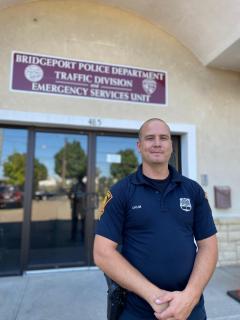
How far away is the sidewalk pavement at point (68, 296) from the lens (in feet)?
8.94

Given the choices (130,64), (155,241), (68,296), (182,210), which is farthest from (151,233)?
(130,64)

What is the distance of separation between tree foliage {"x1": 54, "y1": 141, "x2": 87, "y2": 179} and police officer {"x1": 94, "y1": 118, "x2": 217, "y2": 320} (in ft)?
8.86

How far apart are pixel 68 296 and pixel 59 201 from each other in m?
1.38

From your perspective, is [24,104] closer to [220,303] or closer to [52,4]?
[52,4]

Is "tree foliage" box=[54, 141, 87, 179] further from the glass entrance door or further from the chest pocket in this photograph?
the chest pocket

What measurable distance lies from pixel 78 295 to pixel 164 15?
13.5 ft

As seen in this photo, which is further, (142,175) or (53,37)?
(53,37)

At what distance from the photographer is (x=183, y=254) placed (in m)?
1.41

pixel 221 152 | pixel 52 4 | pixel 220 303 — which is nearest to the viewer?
pixel 220 303

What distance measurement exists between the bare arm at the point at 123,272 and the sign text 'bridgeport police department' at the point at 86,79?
3.00 m

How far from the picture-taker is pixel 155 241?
1.37 meters

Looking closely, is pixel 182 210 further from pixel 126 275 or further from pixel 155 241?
pixel 126 275

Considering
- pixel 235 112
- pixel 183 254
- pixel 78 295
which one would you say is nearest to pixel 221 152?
pixel 235 112

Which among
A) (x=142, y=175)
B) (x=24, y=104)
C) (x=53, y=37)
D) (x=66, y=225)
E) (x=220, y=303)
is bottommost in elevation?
(x=220, y=303)
